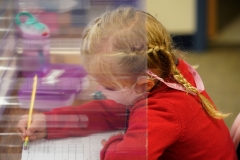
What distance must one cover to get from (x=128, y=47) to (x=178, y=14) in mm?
1911

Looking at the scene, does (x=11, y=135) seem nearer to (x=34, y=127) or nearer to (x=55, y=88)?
(x=34, y=127)

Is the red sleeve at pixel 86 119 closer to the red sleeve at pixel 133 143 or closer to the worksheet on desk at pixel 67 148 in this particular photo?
the worksheet on desk at pixel 67 148

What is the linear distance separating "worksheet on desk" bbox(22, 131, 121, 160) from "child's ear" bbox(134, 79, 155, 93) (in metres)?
0.17

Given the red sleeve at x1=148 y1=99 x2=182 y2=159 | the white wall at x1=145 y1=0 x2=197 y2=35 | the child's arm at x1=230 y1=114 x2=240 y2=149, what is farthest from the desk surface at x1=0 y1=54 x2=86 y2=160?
the white wall at x1=145 y1=0 x2=197 y2=35

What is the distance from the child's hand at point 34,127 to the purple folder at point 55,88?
1.3 inches

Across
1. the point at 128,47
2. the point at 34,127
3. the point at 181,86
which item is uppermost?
the point at 128,47

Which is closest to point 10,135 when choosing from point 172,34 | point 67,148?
point 67,148

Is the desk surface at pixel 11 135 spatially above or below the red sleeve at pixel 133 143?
below

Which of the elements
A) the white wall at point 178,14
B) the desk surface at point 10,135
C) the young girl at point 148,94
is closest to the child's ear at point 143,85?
the young girl at point 148,94

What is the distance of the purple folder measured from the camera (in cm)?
116

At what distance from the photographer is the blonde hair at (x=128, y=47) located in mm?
953

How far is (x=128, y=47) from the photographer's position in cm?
95

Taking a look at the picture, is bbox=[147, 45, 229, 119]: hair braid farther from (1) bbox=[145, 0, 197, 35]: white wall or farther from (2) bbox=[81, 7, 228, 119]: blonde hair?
(1) bbox=[145, 0, 197, 35]: white wall

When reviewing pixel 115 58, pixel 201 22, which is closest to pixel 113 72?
pixel 115 58
